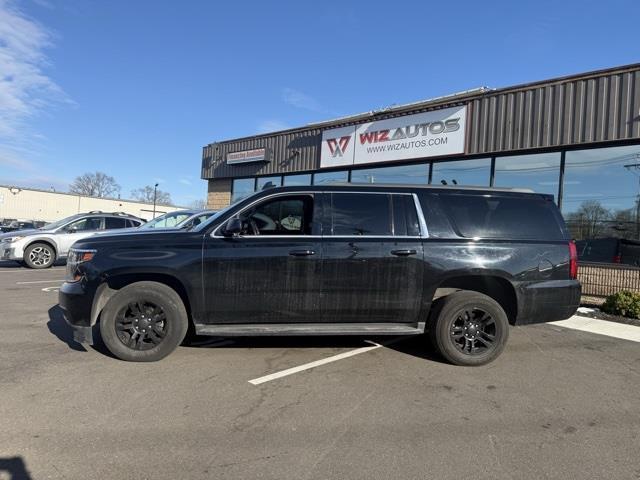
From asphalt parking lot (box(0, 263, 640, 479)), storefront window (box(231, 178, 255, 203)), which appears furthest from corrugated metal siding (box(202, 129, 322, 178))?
asphalt parking lot (box(0, 263, 640, 479))

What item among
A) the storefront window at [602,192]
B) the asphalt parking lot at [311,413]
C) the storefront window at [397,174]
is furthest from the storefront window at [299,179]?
the asphalt parking lot at [311,413]

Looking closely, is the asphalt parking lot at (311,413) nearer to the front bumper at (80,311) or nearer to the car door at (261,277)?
the front bumper at (80,311)

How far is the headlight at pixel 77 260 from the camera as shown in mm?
5082

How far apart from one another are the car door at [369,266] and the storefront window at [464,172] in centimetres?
716

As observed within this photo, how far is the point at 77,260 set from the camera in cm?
515

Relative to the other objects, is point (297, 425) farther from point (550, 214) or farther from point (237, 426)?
point (550, 214)

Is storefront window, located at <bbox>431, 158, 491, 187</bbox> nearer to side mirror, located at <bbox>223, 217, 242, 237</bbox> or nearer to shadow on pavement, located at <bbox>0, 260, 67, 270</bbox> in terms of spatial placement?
side mirror, located at <bbox>223, 217, 242, 237</bbox>

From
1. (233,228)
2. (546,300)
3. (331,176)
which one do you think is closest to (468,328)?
(546,300)

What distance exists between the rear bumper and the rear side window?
549 mm

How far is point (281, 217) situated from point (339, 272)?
0.90 metres

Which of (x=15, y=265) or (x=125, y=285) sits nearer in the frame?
(x=125, y=285)

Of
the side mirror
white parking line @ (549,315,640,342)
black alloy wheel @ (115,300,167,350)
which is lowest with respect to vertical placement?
white parking line @ (549,315,640,342)

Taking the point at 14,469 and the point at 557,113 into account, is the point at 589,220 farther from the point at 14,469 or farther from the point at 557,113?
the point at 14,469

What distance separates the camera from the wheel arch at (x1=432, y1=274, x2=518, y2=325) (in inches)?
216
